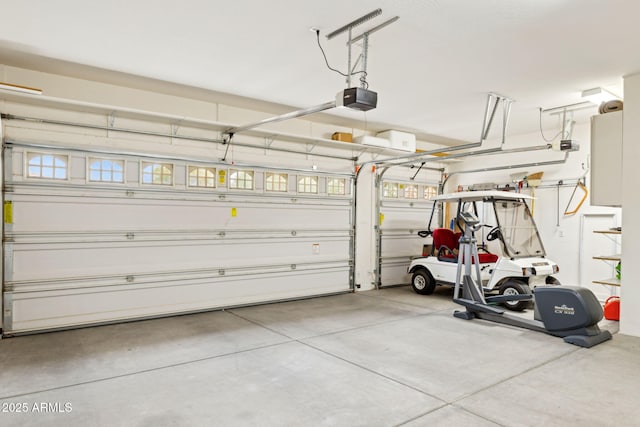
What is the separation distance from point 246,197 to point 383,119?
2.72 m

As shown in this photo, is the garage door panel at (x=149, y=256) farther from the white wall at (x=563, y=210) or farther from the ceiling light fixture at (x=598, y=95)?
the ceiling light fixture at (x=598, y=95)

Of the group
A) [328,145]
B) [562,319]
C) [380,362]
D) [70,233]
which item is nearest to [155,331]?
[70,233]

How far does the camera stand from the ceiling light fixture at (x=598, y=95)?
532cm

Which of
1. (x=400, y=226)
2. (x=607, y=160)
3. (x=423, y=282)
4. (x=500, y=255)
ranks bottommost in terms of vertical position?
(x=423, y=282)

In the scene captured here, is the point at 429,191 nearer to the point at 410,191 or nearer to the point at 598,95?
the point at 410,191

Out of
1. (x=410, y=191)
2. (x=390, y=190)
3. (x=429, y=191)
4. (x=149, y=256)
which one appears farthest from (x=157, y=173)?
(x=429, y=191)

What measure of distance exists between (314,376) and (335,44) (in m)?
3.10

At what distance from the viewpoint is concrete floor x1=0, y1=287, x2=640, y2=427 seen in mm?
2891

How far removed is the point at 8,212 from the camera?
4.62m

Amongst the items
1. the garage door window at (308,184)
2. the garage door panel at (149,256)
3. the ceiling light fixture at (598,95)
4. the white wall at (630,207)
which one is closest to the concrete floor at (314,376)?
the white wall at (630,207)

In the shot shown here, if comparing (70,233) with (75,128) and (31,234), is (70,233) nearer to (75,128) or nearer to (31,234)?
(31,234)

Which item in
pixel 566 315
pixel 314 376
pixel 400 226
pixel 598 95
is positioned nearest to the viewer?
pixel 314 376

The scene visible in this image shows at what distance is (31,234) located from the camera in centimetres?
476

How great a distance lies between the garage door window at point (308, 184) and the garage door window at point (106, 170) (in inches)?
111
